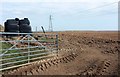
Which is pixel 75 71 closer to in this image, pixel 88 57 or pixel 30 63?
pixel 30 63

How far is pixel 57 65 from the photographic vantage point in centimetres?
1283

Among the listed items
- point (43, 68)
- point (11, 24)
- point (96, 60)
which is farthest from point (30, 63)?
point (11, 24)

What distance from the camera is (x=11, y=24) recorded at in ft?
77.6

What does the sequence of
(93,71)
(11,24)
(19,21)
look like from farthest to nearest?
(19,21), (11,24), (93,71)

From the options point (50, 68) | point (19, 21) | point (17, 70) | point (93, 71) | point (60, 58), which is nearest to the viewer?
point (17, 70)

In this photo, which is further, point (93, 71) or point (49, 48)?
point (49, 48)

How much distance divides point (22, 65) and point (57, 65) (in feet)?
7.06

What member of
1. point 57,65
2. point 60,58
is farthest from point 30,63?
point 60,58

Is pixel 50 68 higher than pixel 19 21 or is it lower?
lower

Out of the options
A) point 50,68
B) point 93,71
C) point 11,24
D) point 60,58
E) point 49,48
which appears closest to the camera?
point 93,71

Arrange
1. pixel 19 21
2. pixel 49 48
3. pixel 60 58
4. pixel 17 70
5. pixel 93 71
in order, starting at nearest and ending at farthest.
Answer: pixel 17 70 → pixel 93 71 → pixel 60 58 → pixel 49 48 → pixel 19 21

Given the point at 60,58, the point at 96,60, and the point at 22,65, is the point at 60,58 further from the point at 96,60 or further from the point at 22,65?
the point at 22,65

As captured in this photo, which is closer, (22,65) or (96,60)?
(22,65)

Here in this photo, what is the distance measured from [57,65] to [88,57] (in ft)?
10.5
